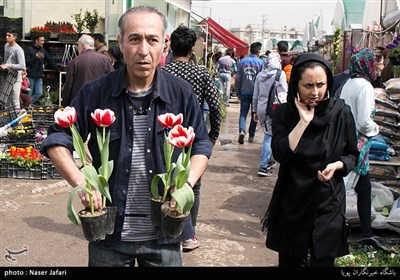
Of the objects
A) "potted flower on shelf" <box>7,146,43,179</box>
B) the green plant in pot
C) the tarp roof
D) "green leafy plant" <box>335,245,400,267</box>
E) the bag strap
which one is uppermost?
the tarp roof

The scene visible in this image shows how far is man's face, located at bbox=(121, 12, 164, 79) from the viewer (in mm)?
2355

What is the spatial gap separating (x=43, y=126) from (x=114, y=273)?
7551 mm

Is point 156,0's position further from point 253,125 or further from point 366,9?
point 253,125

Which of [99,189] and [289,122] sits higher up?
[289,122]

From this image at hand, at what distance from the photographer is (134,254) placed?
2.49 m

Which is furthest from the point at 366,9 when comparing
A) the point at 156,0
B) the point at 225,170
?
the point at 225,170

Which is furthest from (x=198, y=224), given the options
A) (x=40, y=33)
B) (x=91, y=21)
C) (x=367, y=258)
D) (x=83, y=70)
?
(x=91, y=21)

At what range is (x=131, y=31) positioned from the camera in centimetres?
236

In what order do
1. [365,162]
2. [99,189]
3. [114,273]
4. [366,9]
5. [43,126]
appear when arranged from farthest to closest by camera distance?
[366,9], [43,126], [365,162], [114,273], [99,189]

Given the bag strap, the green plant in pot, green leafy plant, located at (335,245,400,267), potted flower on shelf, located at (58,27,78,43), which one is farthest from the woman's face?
the green plant in pot

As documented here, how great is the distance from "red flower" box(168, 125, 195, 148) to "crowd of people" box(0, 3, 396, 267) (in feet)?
0.82

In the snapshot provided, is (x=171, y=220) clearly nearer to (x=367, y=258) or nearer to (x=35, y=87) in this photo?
(x=367, y=258)

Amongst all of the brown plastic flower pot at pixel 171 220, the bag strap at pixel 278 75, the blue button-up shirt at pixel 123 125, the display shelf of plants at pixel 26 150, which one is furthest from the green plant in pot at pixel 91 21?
the brown plastic flower pot at pixel 171 220

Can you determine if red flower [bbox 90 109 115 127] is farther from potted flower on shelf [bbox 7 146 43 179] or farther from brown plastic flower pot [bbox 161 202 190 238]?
potted flower on shelf [bbox 7 146 43 179]
